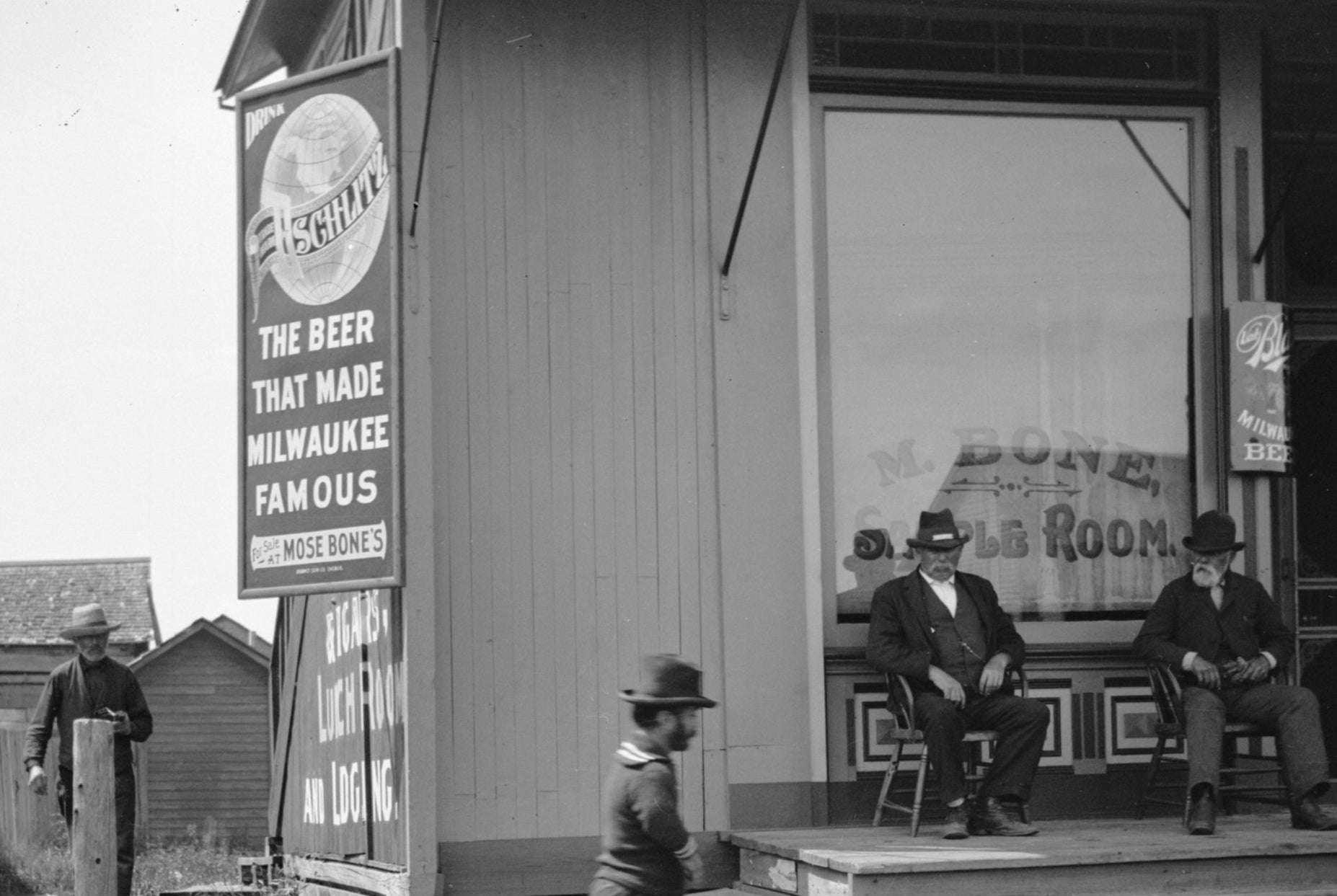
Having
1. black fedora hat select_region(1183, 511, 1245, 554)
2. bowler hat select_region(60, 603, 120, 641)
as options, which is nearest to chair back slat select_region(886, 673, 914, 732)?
black fedora hat select_region(1183, 511, 1245, 554)

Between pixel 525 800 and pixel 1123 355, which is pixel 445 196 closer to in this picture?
pixel 525 800

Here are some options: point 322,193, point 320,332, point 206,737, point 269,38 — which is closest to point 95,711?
point 320,332

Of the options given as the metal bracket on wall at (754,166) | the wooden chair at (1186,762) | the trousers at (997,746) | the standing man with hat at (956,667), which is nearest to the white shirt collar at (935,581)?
the standing man with hat at (956,667)

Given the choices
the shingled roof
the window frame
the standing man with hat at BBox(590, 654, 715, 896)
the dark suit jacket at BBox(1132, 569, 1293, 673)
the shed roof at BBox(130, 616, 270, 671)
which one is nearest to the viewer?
the standing man with hat at BBox(590, 654, 715, 896)

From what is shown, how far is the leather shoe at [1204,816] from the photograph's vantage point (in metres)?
7.52

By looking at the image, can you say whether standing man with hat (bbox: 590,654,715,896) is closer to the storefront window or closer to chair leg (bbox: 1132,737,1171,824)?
the storefront window

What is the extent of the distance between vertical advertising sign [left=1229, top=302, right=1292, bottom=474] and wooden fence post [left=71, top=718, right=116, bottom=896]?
5.21 m

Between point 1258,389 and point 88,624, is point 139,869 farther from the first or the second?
point 1258,389

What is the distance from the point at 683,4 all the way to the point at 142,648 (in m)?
25.3

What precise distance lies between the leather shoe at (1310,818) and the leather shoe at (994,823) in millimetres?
1050

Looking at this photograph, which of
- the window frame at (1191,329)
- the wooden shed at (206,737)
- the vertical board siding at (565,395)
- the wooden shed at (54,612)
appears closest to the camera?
the vertical board siding at (565,395)

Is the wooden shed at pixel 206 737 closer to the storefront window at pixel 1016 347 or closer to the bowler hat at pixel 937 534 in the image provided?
the storefront window at pixel 1016 347

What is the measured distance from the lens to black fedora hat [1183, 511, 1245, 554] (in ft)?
26.7

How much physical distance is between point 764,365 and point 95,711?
13.6 ft
